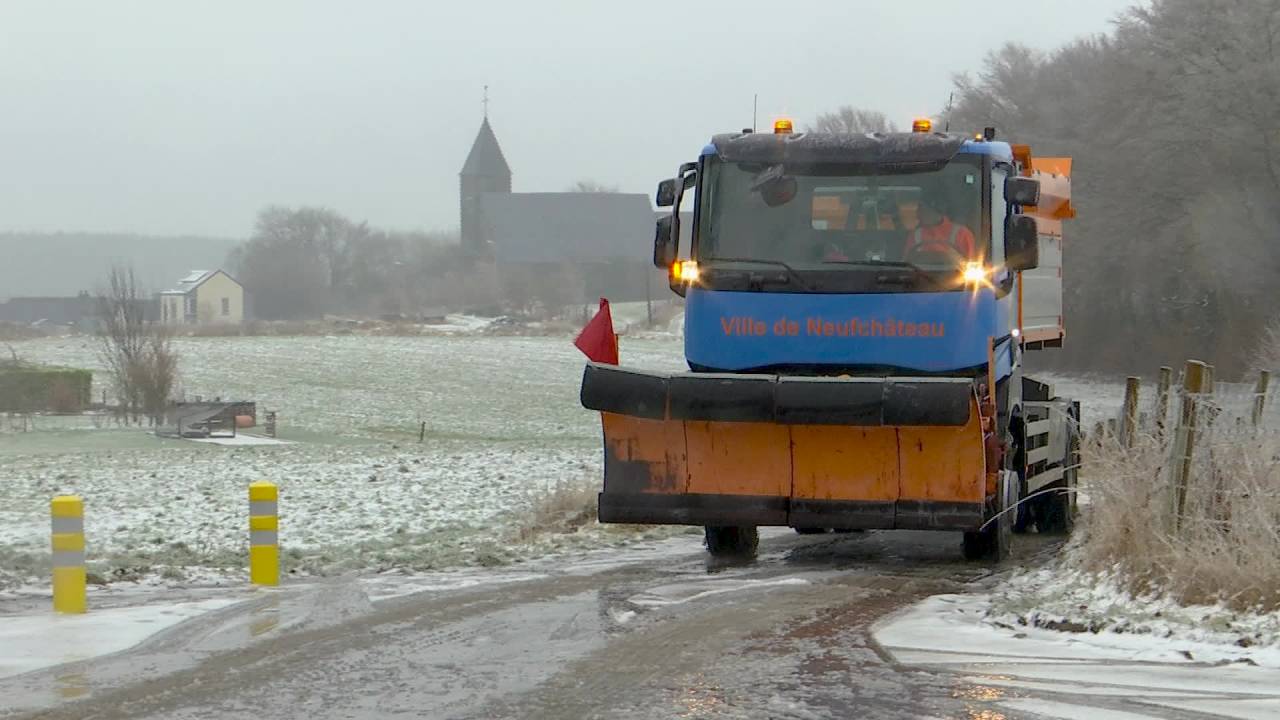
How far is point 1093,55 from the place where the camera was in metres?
59.7

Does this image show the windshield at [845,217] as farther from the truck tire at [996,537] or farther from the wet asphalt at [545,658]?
the wet asphalt at [545,658]

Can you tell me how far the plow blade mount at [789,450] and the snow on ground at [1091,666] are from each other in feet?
6.78

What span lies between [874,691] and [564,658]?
1.70 meters

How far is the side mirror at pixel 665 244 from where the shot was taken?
12188 millimetres

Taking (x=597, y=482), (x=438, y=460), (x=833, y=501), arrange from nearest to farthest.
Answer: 1. (x=833, y=501)
2. (x=597, y=482)
3. (x=438, y=460)

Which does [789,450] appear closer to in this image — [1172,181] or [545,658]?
[545,658]

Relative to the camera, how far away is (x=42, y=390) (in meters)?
49.3

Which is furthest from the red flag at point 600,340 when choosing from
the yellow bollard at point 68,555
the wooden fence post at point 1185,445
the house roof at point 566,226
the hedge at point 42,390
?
the house roof at point 566,226

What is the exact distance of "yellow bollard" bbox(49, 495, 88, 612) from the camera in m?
10.4

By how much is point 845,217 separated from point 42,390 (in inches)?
1654

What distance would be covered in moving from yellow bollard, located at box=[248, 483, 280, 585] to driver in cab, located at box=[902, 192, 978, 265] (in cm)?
490

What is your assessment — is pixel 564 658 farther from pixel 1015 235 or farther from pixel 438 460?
pixel 438 460

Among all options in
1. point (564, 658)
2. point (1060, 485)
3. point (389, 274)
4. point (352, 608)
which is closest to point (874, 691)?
point (564, 658)

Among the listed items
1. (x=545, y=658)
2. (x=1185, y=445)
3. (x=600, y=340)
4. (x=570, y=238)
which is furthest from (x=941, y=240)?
(x=570, y=238)
